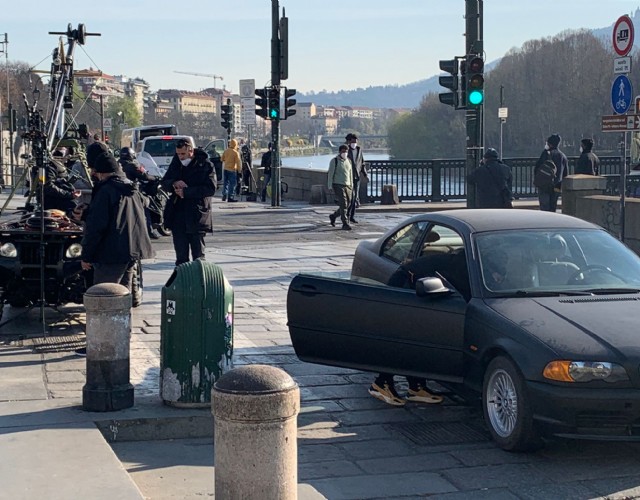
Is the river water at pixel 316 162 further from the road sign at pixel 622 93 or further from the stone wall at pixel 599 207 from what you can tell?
the road sign at pixel 622 93

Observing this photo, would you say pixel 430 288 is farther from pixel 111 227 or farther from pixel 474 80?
pixel 474 80

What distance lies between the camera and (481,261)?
25.1 ft

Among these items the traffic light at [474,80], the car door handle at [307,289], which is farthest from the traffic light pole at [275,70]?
the car door handle at [307,289]

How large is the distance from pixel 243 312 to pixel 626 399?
6.19 meters

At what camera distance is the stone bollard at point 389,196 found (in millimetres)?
28500

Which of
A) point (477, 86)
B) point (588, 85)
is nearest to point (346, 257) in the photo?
point (477, 86)

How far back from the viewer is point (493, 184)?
16.1 metres

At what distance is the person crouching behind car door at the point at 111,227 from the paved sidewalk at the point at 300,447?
0.84m

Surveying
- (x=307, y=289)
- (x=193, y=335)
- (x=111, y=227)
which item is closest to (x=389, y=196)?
(x=111, y=227)

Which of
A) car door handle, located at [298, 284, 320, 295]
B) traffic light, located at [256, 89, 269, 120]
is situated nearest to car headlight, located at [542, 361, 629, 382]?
car door handle, located at [298, 284, 320, 295]

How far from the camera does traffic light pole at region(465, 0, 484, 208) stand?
687 inches

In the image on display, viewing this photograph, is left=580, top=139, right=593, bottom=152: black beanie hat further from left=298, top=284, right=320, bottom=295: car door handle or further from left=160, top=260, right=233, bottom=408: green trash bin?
left=160, top=260, right=233, bottom=408: green trash bin

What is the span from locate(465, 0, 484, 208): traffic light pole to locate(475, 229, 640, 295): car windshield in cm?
927

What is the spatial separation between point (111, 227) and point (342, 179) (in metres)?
12.7
